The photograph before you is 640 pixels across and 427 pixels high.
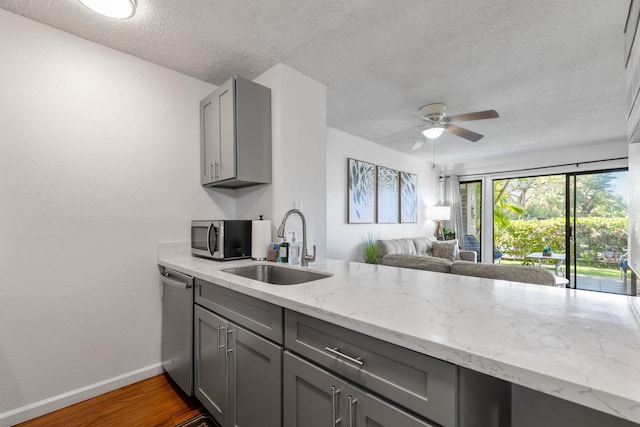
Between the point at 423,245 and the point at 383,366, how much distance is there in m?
4.48

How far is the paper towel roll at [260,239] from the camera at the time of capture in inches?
86.4

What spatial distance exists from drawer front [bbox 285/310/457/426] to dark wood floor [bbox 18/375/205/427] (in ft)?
4.06

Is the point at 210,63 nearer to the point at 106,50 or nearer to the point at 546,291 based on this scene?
the point at 106,50

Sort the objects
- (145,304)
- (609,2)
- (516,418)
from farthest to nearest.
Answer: (145,304) < (609,2) < (516,418)

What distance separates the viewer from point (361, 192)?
13.8 ft

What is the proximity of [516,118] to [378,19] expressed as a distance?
2.64 meters

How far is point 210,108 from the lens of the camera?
2.36m

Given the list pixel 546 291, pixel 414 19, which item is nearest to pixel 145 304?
pixel 546 291

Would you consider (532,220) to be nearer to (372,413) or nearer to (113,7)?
(372,413)

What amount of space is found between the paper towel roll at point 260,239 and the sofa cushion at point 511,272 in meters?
1.57

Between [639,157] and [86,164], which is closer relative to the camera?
[639,157]

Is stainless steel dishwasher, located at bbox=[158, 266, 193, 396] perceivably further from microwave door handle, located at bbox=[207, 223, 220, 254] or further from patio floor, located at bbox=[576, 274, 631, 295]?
patio floor, located at bbox=[576, 274, 631, 295]

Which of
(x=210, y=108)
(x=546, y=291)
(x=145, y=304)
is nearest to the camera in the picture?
(x=546, y=291)

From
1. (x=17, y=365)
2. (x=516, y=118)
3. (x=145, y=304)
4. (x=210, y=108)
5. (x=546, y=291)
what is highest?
(x=516, y=118)
